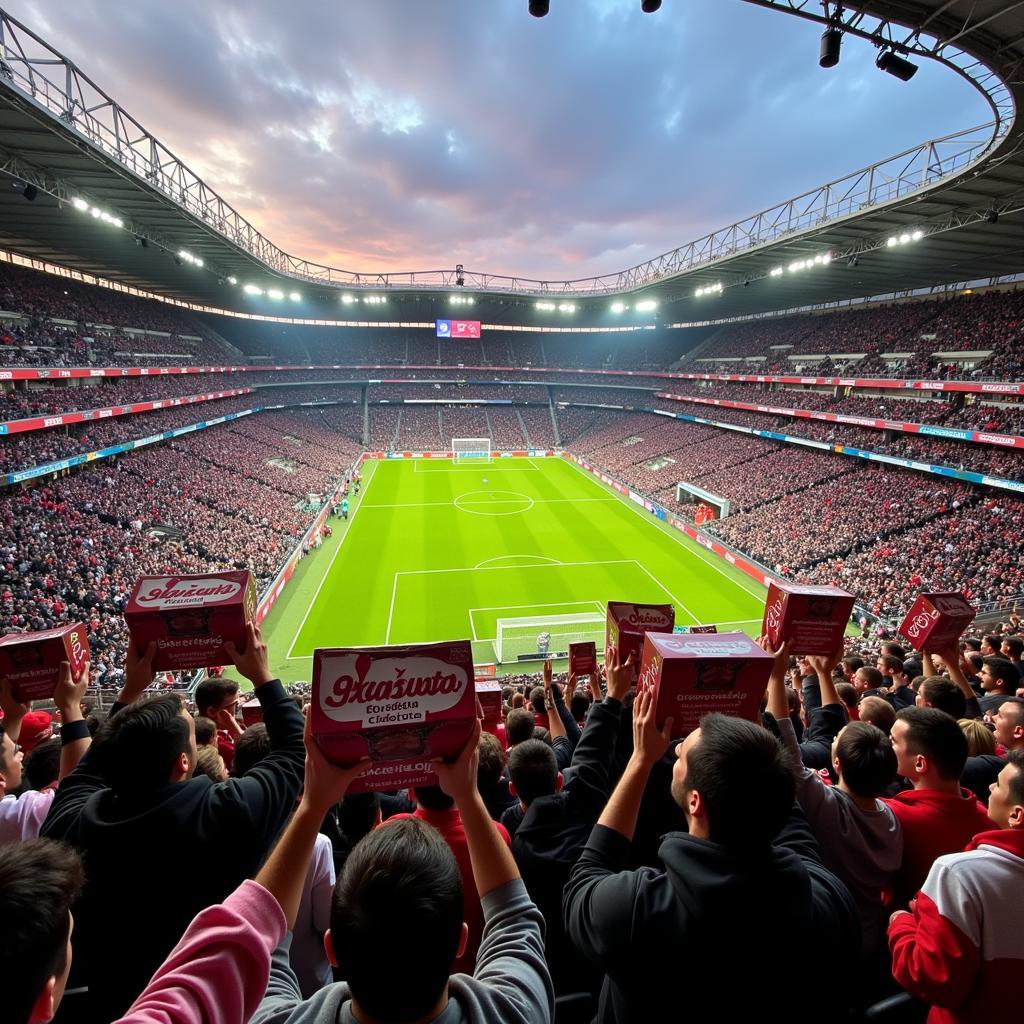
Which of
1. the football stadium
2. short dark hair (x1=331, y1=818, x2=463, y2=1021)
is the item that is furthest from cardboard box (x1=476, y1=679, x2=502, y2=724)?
short dark hair (x1=331, y1=818, x2=463, y2=1021)

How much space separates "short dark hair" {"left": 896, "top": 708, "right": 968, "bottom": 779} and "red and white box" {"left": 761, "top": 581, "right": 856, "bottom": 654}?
4.13 ft

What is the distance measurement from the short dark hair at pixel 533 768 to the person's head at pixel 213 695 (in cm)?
365

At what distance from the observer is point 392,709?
237 cm

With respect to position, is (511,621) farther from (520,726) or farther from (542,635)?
(520,726)

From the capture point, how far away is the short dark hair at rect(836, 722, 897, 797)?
3129 mm

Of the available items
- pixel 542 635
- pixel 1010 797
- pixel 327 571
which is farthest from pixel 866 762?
pixel 327 571

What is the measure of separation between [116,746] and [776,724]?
11.7 ft

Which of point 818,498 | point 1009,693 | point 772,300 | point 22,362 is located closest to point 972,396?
point 818,498

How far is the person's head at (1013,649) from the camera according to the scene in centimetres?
855

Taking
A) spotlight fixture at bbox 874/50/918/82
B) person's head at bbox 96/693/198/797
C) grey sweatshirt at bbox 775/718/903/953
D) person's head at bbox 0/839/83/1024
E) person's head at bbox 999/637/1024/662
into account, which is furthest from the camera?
spotlight fixture at bbox 874/50/918/82

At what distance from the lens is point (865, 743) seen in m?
3.24

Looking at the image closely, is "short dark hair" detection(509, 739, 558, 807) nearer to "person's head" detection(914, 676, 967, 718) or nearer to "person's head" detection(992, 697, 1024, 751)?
"person's head" detection(914, 676, 967, 718)

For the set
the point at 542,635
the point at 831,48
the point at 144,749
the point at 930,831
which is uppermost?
the point at 831,48

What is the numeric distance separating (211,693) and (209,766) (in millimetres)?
2006
